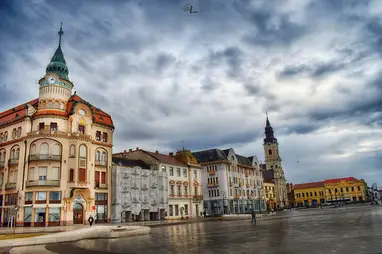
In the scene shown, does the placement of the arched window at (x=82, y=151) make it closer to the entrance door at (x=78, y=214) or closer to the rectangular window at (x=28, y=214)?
the entrance door at (x=78, y=214)

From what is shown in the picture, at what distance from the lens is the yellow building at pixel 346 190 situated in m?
174

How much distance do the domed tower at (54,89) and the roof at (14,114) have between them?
10.5 feet

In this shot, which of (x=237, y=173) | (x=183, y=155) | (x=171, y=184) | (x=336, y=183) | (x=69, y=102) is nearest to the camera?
(x=69, y=102)

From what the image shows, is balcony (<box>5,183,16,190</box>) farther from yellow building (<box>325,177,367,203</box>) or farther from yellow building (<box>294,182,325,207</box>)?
yellow building (<box>294,182,325,207</box>)

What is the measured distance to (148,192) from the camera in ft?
225

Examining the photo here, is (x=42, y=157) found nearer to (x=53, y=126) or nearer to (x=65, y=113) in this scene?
(x=53, y=126)

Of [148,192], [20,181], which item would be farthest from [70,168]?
[148,192]

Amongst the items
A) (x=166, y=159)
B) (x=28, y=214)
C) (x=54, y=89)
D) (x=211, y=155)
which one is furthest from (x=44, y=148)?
(x=211, y=155)

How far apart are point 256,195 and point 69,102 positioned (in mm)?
72972

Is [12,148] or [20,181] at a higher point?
[12,148]

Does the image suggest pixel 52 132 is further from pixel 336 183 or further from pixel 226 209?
pixel 336 183

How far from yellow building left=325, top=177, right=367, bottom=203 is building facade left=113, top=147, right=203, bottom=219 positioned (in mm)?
115679

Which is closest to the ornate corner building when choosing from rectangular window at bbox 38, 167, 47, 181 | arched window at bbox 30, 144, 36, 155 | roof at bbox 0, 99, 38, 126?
rectangular window at bbox 38, 167, 47, 181

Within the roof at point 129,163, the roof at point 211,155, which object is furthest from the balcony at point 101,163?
the roof at point 211,155
